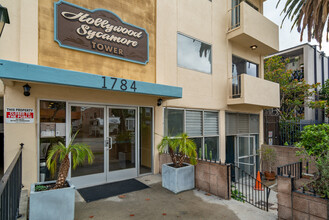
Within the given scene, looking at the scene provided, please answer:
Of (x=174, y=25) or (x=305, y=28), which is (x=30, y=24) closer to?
(x=174, y=25)

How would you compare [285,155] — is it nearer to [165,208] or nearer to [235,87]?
[235,87]

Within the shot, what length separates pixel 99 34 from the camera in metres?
5.74

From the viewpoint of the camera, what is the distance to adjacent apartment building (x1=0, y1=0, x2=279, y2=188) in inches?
186

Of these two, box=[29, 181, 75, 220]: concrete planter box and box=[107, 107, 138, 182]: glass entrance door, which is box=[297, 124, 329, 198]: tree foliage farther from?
box=[29, 181, 75, 220]: concrete planter box

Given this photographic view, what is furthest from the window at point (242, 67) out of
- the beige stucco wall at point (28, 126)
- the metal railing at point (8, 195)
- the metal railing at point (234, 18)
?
the metal railing at point (8, 195)

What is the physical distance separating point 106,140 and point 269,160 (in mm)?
8473

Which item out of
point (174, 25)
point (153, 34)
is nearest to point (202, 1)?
point (174, 25)

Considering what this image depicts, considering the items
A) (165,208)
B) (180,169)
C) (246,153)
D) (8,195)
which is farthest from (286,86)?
(8,195)

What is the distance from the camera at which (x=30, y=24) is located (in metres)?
4.79

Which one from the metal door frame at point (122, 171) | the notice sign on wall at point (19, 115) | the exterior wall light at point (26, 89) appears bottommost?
the metal door frame at point (122, 171)

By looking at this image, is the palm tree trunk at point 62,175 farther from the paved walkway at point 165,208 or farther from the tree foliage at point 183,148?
the tree foliage at point 183,148

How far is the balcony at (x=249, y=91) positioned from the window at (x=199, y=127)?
49.5 inches

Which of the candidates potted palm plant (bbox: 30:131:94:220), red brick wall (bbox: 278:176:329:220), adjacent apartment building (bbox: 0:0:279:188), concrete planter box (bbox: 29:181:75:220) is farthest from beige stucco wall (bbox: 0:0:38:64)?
red brick wall (bbox: 278:176:329:220)

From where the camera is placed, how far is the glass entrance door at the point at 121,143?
609 cm
